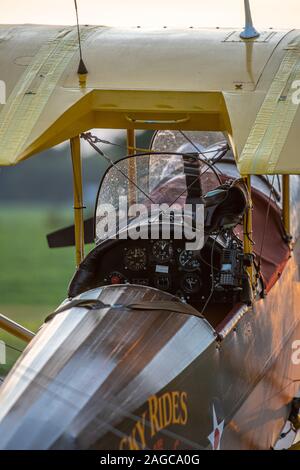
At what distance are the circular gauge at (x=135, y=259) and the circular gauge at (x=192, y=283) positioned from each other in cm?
27

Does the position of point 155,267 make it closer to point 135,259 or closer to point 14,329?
point 135,259

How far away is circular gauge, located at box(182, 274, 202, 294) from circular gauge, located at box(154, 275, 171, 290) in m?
0.10

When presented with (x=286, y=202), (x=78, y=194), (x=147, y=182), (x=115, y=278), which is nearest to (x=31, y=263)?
(x=147, y=182)

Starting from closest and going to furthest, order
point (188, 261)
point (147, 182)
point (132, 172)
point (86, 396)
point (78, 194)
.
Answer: point (86, 396) → point (188, 261) → point (78, 194) → point (132, 172) → point (147, 182)

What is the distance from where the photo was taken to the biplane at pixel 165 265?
18.0 feet

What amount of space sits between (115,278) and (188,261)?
0.45m

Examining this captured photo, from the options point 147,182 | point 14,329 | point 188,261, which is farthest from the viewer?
point 147,182

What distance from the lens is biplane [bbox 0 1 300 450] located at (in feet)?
Answer: 18.0

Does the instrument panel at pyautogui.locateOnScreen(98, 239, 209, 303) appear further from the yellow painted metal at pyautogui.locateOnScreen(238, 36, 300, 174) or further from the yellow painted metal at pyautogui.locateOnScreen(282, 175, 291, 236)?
the yellow painted metal at pyautogui.locateOnScreen(282, 175, 291, 236)

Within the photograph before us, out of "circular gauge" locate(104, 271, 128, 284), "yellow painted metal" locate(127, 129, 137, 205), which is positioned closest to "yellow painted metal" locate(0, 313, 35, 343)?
"yellow painted metal" locate(127, 129, 137, 205)

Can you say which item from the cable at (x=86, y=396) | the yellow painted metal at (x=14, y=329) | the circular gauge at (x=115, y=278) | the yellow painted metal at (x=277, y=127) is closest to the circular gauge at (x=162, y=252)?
the circular gauge at (x=115, y=278)

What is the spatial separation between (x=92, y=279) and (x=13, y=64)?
1696 millimetres

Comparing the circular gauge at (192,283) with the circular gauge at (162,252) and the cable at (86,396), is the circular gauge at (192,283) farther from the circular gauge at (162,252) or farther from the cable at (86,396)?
the cable at (86,396)

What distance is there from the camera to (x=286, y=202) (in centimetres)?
871
